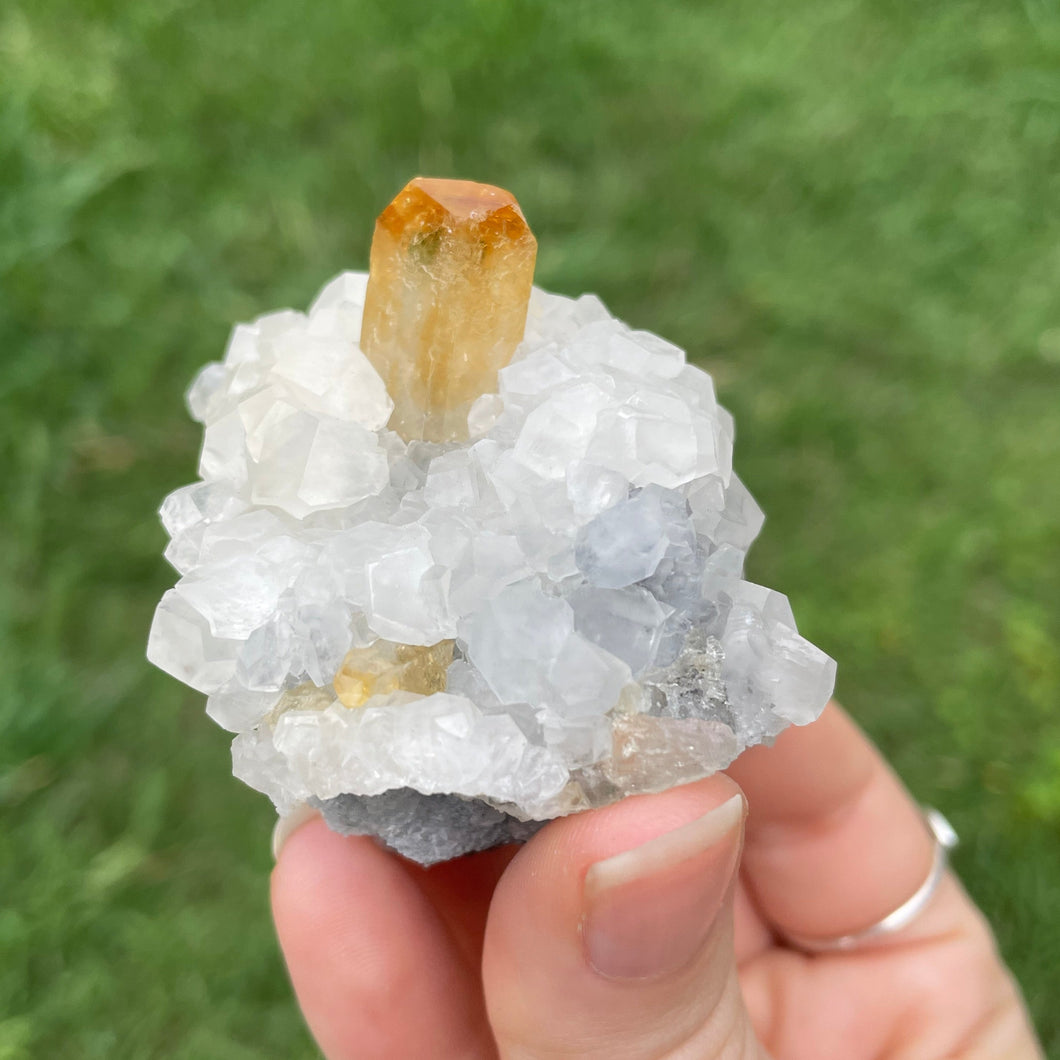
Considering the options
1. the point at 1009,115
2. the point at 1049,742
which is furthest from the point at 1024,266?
the point at 1049,742

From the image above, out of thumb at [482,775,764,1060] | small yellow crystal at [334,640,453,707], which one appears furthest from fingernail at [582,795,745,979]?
small yellow crystal at [334,640,453,707]

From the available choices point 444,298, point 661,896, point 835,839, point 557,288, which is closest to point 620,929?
point 661,896

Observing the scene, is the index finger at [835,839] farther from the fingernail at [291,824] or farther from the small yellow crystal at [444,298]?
the small yellow crystal at [444,298]

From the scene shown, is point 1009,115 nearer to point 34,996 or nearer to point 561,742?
point 561,742

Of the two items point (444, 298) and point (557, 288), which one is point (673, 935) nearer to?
point (444, 298)

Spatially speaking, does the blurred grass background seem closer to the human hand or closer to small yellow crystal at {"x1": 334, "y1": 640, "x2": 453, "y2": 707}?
the human hand

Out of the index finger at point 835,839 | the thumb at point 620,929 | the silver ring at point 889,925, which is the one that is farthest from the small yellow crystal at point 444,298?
the silver ring at point 889,925
